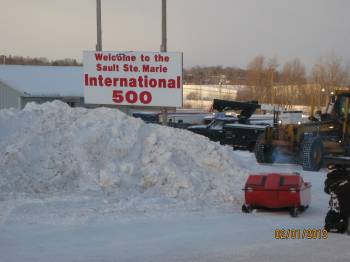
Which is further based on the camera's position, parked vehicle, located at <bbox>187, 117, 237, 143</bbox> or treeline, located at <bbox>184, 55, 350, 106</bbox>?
treeline, located at <bbox>184, 55, 350, 106</bbox>

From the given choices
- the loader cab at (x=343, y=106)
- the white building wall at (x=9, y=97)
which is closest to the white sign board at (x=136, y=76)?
the loader cab at (x=343, y=106)

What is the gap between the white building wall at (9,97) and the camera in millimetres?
46750

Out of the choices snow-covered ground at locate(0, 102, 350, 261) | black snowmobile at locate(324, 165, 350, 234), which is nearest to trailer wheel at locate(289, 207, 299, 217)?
snow-covered ground at locate(0, 102, 350, 261)

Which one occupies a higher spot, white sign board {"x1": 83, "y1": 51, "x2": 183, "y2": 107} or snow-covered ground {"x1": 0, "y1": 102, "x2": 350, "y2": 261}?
white sign board {"x1": 83, "y1": 51, "x2": 183, "y2": 107}

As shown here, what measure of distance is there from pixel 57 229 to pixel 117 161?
4142 millimetres

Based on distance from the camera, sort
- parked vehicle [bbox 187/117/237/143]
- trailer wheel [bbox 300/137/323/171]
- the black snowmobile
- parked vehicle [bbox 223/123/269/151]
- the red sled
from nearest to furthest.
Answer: the black snowmobile → the red sled → trailer wheel [bbox 300/137/323/171] → parked vehicle [bbox 223/123/269/151] → parked vehicle [bbox 187/117/237/143]

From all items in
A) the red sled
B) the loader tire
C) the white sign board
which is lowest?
the loader tire

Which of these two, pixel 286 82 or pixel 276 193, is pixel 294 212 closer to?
pixel 276 193

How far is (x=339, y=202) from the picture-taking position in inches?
402

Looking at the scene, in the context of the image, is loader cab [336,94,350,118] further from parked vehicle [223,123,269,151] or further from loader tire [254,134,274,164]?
parked vehicle [223,123,269,151]

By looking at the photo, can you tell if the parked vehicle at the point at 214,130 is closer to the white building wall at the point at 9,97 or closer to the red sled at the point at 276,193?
the red sled at the point at 276,193

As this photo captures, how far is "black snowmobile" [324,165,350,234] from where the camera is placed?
1015 centimetres
